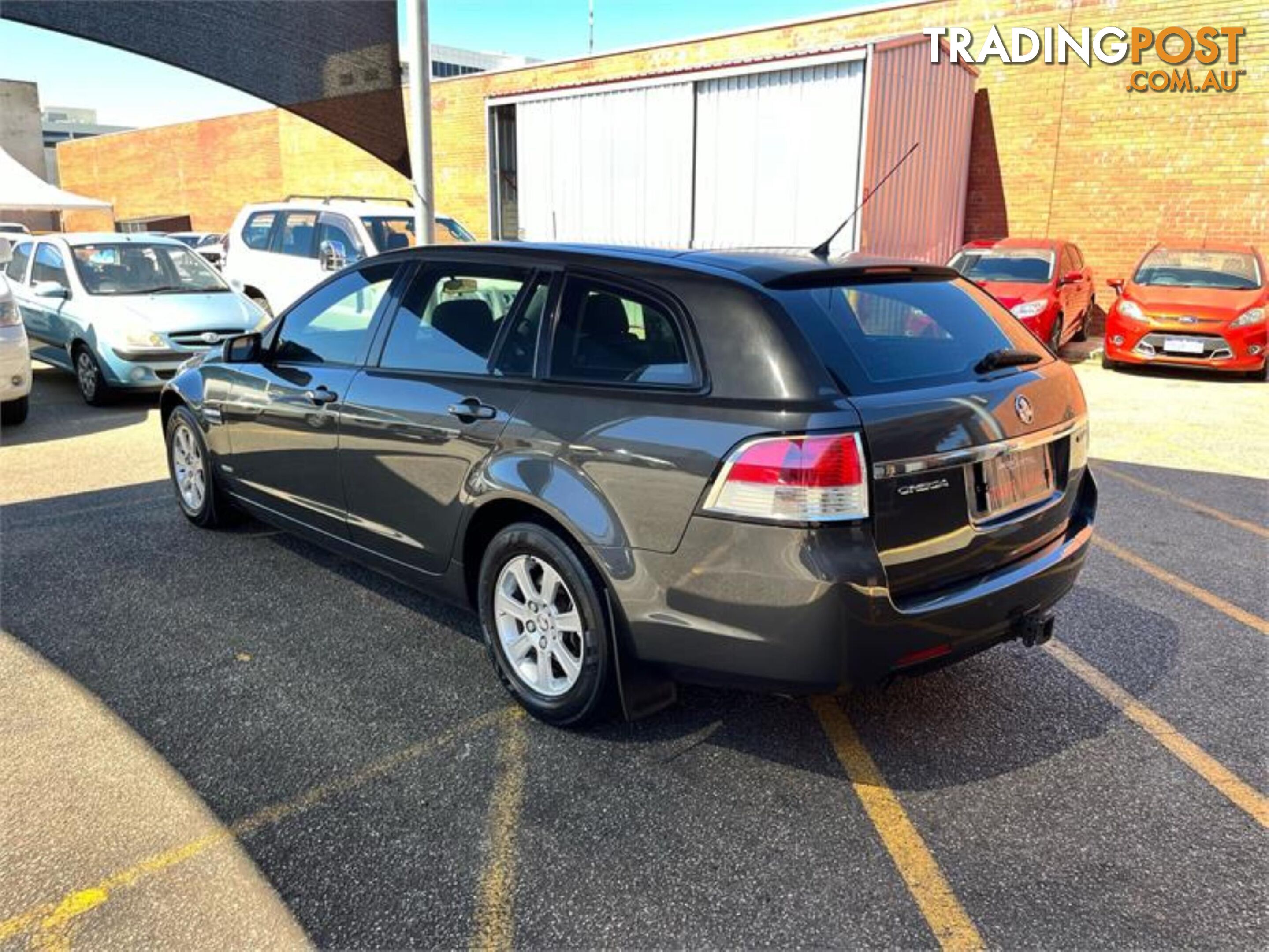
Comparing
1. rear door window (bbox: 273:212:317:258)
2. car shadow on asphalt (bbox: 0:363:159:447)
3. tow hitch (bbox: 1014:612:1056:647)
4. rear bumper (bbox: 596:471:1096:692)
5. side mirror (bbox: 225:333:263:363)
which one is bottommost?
car shadow on asphalt (bbox: 0:363:159:447)

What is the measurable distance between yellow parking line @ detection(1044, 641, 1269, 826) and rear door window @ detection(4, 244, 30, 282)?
37.2 feet

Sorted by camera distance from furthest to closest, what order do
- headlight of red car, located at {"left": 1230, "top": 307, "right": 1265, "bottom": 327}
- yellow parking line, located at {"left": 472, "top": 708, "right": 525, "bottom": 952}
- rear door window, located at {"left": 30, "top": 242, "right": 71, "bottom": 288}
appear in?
headlight of red car, located at {"left": 1230, "top": 307, "right": 1265, "bottom": 327}, rear door window, located at {"left": 30, "top": 242, "right": 71, "bottom": 288}, yellow parking line, located at {"left": 472, "top": 708, "right": 525, "bottom": 952}

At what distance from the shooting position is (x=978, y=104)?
49.6 ft

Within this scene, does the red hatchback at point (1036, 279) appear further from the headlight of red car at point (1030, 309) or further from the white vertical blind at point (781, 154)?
the white vertical blind at point (781, 154)

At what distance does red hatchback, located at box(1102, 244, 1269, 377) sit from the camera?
1061cm

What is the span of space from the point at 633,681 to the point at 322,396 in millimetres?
2021

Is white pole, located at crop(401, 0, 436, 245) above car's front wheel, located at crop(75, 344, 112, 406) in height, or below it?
above

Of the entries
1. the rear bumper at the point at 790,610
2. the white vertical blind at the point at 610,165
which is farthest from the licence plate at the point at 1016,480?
the white vertical blind at the point at 610,165

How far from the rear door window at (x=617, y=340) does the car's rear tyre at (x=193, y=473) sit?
2.78 m

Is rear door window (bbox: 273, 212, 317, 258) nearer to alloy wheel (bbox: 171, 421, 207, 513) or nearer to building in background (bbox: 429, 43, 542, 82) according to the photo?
alloy wheel (bbox: 171, 421, 207, 513)

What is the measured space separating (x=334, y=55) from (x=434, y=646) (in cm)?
661

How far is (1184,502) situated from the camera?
19.7 ft

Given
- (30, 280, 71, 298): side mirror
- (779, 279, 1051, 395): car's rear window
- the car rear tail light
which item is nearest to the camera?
the car rear tail light

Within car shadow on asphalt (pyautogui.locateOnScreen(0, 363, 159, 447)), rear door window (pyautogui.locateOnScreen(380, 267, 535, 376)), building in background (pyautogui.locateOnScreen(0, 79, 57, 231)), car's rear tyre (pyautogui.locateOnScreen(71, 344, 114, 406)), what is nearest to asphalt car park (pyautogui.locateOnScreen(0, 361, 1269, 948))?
rear door window (pyautogui.locateOnScreen(380, 267, 535, 376))
